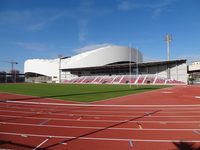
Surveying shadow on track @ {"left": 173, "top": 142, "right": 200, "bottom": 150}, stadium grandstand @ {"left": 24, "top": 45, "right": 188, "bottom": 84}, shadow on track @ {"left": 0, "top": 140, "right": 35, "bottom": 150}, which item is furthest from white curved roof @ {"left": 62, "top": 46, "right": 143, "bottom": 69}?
shadow on track @ {"left": 0, "top": 140, "right": 35, "bottom": 150}

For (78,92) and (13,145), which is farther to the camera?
(78,92)

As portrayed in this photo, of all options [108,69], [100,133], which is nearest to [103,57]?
[108,69]

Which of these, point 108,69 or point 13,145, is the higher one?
point 108,69

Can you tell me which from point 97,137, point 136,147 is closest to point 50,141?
point 97,137

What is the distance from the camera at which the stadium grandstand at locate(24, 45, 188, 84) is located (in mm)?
67062

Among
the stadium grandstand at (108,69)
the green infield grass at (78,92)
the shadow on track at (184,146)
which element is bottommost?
the shadow on track at (184,146)

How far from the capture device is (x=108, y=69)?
289 feet

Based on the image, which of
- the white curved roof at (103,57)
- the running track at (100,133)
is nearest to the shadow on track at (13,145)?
the running track at (100,133)

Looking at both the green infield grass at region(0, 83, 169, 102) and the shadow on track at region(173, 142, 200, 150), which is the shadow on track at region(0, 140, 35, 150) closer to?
the shadow on track at region(173, 142, 200, 150)

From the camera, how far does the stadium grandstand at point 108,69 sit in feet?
220

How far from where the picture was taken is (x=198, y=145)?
6996 millimetres

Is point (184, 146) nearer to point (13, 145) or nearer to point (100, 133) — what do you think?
point (100, 133)

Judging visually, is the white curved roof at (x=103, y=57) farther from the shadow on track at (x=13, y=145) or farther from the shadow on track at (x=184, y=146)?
the shadow on track at (x=13, y=145)

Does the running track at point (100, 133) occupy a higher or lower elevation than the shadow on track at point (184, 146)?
higher
